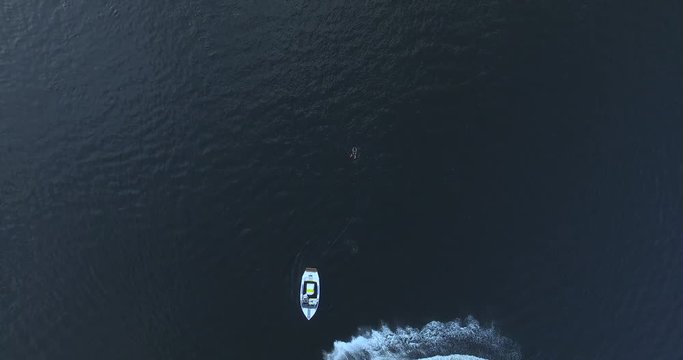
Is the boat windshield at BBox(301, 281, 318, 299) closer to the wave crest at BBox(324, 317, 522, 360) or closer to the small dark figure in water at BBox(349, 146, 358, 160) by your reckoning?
the wave crest at BBox(324, 317, 522, 360)

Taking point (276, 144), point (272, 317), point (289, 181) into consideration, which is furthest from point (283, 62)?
point (272, 317)

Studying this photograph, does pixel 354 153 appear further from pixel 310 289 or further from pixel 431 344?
pixel 431 344

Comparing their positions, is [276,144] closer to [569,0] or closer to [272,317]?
[272,317]

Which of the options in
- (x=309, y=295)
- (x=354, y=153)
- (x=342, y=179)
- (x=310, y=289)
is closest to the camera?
(x=309, y=295)

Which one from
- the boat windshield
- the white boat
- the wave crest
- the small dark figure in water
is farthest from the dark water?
the boat windshield

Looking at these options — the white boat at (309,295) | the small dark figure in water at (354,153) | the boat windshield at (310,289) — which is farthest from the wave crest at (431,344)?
the small dark figure in water at (354,153)

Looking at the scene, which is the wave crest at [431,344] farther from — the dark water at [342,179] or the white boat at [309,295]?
the white boat at [309,295]

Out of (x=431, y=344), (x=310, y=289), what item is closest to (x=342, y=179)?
(x=310, y=289)
